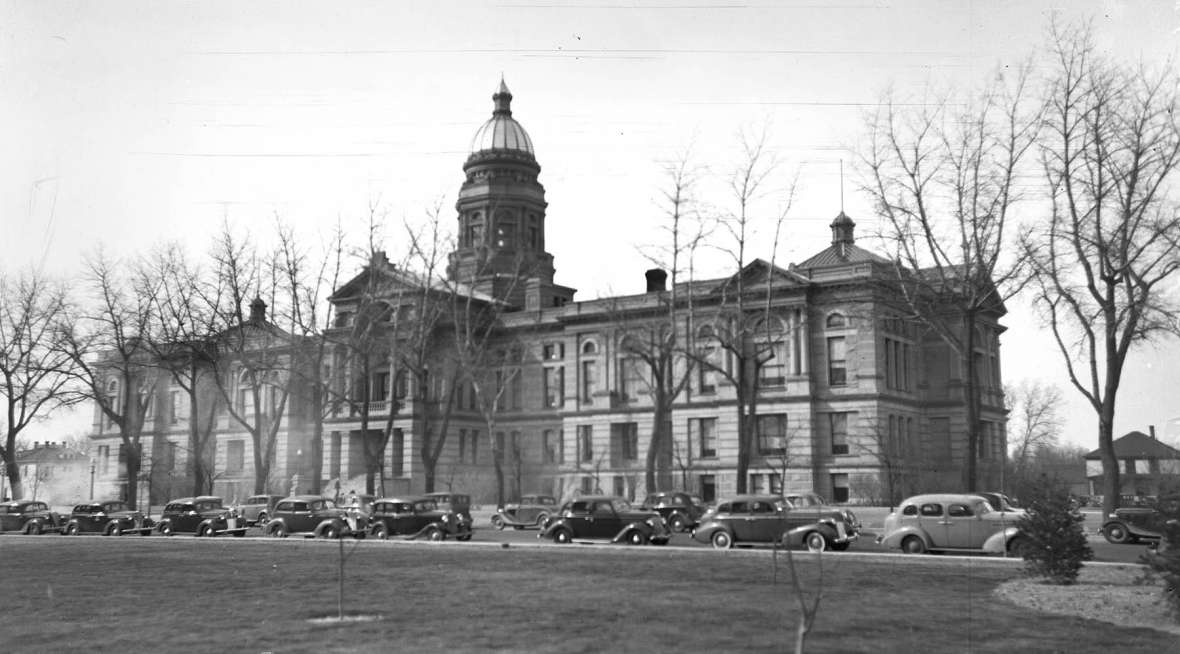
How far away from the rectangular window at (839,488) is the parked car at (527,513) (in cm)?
2142

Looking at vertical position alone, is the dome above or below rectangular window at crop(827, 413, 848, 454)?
above

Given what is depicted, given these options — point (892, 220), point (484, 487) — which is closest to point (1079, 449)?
point (484, 487)

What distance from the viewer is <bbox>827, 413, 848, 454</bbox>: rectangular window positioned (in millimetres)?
57812

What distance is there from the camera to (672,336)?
43.2 meters

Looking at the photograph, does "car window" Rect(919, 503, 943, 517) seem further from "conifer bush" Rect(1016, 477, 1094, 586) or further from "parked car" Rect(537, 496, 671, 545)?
"parked car" Rect(537, 496, 671, 545)

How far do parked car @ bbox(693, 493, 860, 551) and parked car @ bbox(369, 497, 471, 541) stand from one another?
27.5 feet

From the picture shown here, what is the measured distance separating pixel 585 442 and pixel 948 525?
4357cm

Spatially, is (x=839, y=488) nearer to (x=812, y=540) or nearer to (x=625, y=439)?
(x=625, y=439)

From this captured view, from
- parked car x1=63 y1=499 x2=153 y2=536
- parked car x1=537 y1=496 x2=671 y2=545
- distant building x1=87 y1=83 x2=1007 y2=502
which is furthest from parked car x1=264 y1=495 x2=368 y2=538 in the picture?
distant building x1=87 y1=83 x2=1007 y2=502

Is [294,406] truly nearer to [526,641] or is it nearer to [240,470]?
[240,470]

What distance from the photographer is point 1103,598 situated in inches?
657

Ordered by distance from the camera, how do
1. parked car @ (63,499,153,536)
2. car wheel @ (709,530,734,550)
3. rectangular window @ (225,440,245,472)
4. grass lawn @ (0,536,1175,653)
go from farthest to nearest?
rectangular window @ (225,440,245,472), parked car @ (63,499,153,536), car wheel @ (709,530,734,550), grass lawn @ (0,536,1175,653)

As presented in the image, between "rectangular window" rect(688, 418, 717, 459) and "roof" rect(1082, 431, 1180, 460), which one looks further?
"roof" rect(1082, 431, 1180, 460)

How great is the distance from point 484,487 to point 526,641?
2326 inches
